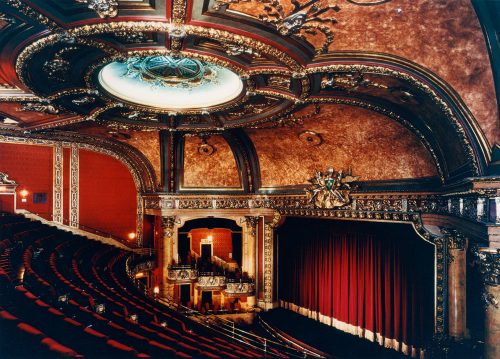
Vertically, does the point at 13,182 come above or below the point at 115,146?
below

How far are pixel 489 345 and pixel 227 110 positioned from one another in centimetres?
696

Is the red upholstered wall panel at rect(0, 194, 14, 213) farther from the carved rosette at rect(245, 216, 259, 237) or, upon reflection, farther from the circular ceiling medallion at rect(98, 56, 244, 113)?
the carved rosette at rect(245, 216, 259, 237)

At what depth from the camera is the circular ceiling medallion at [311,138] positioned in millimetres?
9711

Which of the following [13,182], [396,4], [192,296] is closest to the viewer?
[396,4]

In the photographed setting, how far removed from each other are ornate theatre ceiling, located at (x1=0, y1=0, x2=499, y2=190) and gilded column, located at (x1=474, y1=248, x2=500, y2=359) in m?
1.27

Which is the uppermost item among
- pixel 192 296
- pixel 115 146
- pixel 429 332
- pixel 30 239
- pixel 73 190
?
pixel 115 146

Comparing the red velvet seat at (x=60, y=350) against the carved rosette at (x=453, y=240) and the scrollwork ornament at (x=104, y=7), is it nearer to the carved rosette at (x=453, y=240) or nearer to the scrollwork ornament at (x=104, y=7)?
the scrollwork ornament at (x=104, y=7)

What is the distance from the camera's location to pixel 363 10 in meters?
4.16

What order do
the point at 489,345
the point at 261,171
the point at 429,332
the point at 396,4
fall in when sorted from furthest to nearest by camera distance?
the point at 261,171
the point at 429,332
the point at 489,345
the point at 396,4

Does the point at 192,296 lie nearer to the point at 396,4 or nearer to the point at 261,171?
the point at 261,171

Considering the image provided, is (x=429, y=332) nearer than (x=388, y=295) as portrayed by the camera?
Yes

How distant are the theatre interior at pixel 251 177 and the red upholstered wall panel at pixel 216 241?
0.06 meters

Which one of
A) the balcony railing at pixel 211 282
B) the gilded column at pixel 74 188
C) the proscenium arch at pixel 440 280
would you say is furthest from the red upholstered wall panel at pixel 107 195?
the proscenium arch at pixel 440 280

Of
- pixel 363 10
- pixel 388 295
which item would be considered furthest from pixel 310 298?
pixel 363 10
